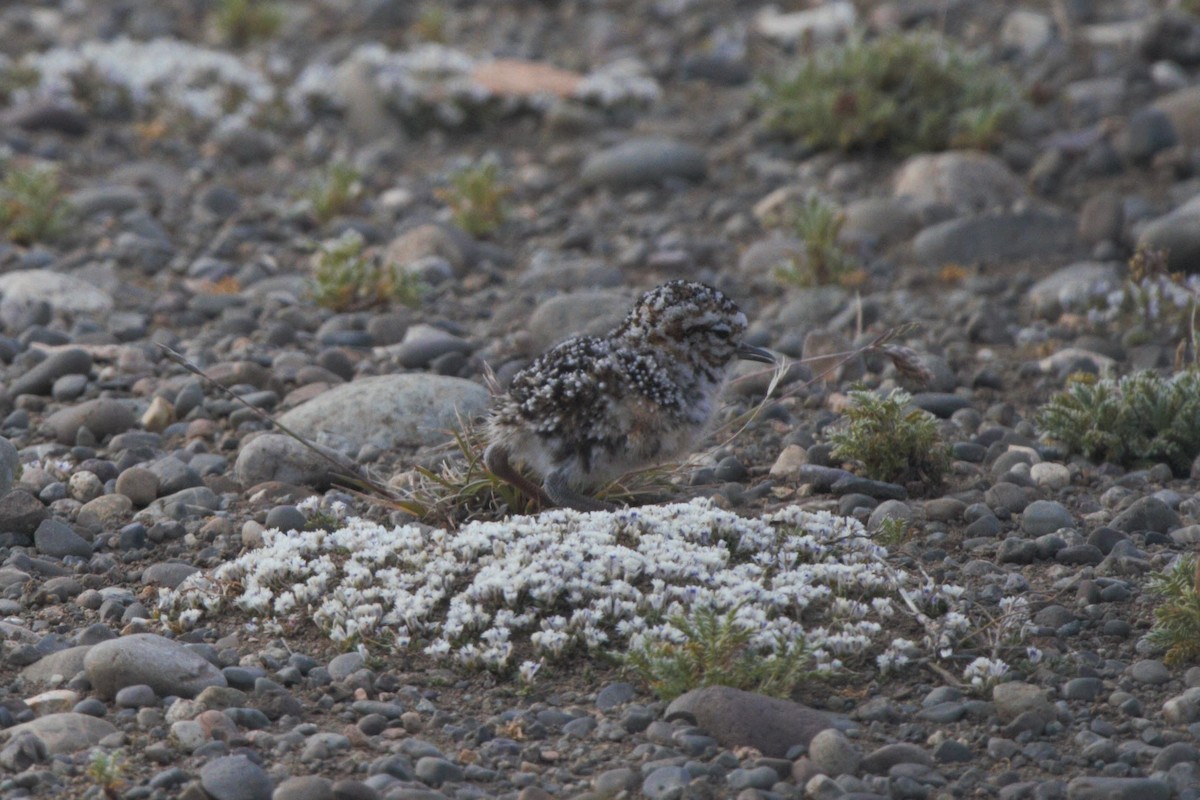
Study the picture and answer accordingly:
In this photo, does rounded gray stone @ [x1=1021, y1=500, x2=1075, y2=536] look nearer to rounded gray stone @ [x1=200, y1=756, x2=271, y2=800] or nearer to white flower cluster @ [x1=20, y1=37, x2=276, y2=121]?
rounded gray stone @ [x1=200, y1=756, x2=271, y2=800]

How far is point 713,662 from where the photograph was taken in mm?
5688

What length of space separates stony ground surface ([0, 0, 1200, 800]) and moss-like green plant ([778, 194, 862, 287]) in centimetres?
22

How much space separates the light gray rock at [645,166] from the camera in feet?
44.7

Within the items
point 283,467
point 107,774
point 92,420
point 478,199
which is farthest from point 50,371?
point 107,774

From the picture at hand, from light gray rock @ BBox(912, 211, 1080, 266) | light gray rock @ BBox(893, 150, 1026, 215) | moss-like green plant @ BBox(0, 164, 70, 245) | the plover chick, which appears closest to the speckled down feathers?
the plover chick

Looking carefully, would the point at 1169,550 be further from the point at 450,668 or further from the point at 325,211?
the point at 325,211

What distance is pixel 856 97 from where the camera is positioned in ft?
43.7

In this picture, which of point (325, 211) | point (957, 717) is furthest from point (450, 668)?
point (325, 211)

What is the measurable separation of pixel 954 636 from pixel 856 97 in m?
8.08

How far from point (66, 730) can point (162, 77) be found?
38.2 feet

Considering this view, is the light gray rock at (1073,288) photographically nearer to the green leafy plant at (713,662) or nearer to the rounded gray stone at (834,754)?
the green leafy plant at (713,662)

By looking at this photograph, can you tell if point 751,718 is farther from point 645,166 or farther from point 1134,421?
point 645,166

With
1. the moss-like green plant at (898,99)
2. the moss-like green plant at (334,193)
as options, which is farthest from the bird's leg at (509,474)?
the moss-like green plant at (898,99)

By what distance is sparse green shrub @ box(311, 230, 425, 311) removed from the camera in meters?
10.7
